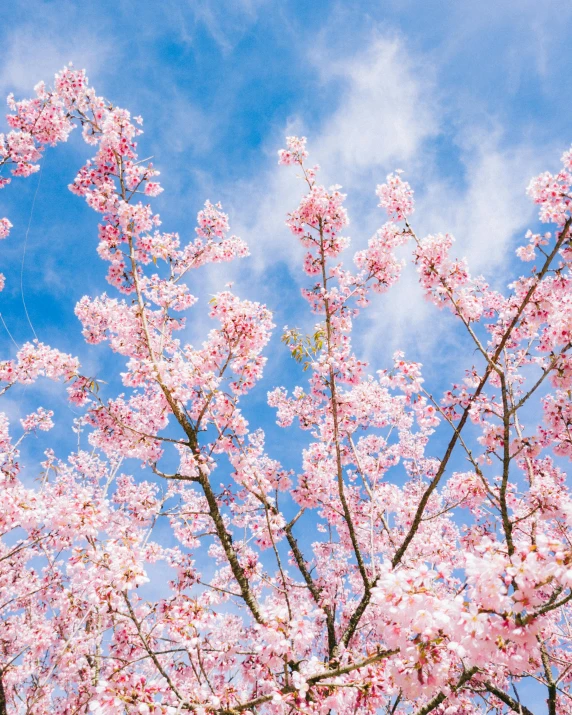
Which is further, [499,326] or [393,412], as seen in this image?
[393,412]

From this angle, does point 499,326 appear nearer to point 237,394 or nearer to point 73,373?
point 237,394

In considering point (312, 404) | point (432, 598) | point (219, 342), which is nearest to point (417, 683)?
point (432, 598)

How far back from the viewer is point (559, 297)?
565 cm

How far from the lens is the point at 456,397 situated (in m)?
6.23

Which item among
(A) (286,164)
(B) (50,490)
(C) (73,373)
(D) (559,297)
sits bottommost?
(B) (50,490)

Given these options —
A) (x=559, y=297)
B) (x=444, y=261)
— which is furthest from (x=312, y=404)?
(x=559, y=297)

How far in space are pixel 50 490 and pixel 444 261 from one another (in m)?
9.82

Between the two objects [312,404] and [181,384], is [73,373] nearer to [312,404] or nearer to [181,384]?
[181,384]

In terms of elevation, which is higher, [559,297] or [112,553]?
[559,297]

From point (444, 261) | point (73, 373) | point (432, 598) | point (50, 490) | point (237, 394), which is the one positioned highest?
point (444, 261)

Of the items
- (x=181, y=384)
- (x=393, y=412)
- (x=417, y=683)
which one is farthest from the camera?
(x=393, y=412)

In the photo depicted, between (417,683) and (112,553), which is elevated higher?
(112,553)

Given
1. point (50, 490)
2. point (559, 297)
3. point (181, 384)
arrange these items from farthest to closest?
point (50, 490) < point (181, 384) < point (559, 297)

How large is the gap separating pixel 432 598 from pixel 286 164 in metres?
6.84
